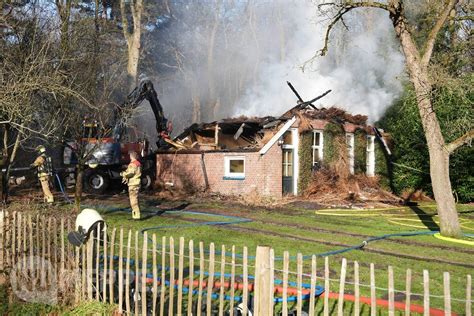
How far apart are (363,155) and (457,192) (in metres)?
4.50

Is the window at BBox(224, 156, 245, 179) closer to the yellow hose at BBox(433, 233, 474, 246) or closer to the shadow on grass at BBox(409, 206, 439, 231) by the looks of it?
the shadow on grass at BBox(409, 206, 439, 231)

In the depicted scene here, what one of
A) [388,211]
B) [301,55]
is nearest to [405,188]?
[388,211]

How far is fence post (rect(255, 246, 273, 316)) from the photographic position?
13.1 feet

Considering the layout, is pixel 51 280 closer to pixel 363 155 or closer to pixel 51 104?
pixel 51 104

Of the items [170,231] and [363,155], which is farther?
[363,155]

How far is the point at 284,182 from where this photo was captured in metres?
19.9

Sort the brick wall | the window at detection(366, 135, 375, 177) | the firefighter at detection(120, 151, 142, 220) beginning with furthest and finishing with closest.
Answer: the window at detection(366, 135, 375, 177)
the brick wall
the firefighter at detection(120, 151, 142, 220)

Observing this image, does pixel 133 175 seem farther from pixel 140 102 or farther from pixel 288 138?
pixel 140 102

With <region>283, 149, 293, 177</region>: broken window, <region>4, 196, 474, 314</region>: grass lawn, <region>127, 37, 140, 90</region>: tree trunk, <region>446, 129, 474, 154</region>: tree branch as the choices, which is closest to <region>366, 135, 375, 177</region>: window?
<region>283, 149, 293, 177</region>: broken window

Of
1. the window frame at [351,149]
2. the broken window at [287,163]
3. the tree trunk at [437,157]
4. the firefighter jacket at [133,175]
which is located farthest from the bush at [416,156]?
the firefighter jacket at [133,175]

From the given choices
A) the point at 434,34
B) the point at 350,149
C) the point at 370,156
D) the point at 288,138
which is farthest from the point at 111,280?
the point at 370,156

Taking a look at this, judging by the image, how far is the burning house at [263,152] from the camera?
19.3m

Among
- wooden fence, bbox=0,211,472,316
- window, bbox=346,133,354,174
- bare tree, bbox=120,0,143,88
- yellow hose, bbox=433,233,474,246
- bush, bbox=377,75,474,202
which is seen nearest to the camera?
wooden fence, bbox=0,211,472,316

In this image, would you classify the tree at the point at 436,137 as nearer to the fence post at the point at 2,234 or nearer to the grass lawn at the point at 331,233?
the grass lawn at the point at 331,233
